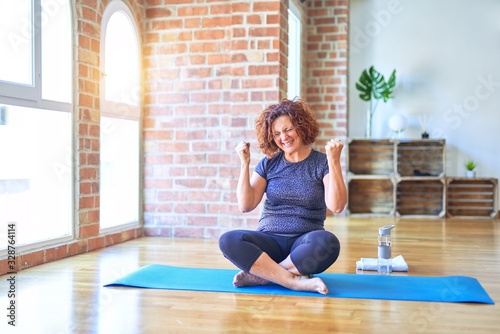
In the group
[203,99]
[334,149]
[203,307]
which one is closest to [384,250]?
[334,149]

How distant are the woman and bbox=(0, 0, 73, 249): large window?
1.39m

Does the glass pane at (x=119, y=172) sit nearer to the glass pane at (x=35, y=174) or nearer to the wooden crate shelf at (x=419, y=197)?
the glass pane at (x=35, y=174)

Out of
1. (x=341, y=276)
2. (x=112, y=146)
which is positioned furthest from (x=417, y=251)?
(x=112, y=146)

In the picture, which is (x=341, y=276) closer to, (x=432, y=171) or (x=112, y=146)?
(x=112, y=146)

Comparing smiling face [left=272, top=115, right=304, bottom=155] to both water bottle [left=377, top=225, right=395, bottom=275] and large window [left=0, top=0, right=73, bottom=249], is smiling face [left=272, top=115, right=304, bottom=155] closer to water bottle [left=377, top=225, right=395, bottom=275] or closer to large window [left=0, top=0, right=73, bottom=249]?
water bottle [left=377, top=225, right=395, bottom=275]

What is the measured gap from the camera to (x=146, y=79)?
17.3ft

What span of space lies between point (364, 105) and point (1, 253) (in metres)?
5.27

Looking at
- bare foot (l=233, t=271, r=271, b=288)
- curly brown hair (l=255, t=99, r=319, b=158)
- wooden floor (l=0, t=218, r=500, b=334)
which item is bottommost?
wooden floor (l=0, t=218, r=500, b=334)

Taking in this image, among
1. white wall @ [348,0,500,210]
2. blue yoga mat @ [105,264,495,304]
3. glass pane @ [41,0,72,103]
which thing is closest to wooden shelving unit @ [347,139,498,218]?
white wall @ [348,0,500,210]

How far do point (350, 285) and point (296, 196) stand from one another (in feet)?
1.77

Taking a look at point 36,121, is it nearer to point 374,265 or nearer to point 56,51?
point 56,51

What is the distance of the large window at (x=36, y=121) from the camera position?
3.59m

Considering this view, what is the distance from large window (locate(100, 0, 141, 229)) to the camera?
4711 mm

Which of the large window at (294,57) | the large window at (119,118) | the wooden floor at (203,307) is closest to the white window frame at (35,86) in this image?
the large window at (119,118)
